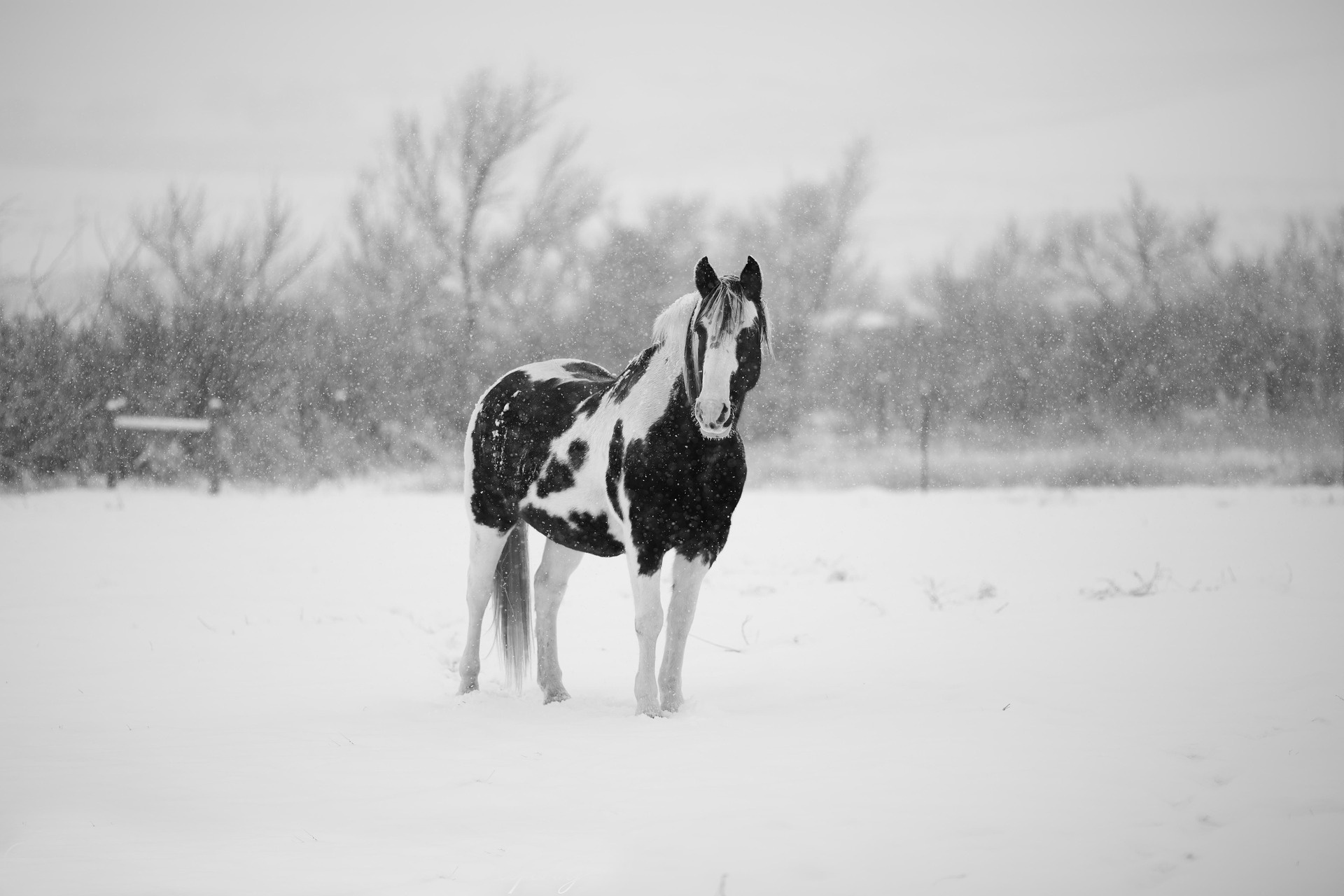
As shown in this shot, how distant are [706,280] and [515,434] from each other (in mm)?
1523

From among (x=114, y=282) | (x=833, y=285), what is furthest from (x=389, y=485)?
(x=833, y=285)

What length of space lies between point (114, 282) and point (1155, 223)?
24.2m

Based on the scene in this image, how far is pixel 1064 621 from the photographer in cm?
680

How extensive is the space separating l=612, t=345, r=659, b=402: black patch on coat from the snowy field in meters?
1.54

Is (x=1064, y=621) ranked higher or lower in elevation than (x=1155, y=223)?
lower

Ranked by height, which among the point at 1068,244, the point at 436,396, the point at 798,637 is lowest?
the point at 798,637

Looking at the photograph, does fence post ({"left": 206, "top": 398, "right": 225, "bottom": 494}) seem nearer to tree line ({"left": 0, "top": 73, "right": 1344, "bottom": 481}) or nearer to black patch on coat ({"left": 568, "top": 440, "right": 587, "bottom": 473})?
tree line ({"left": 0, "top": 73, "right": 1344, "bottom": 481})

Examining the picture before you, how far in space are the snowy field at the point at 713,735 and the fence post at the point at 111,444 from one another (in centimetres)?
585

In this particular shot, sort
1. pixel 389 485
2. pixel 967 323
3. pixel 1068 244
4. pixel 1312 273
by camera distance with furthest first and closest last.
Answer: pixel 1068 244 → pixel 967 323 → pixel 1312 273 → pixel 389 485

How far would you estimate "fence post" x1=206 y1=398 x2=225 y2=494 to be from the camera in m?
15.5

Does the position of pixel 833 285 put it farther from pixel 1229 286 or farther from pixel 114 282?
pixel 114 282

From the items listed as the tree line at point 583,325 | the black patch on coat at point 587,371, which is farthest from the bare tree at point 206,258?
the black patch on coat at point 587,371

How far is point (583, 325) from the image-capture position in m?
21.2

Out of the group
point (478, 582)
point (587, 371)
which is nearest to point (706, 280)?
point (587, 371)
